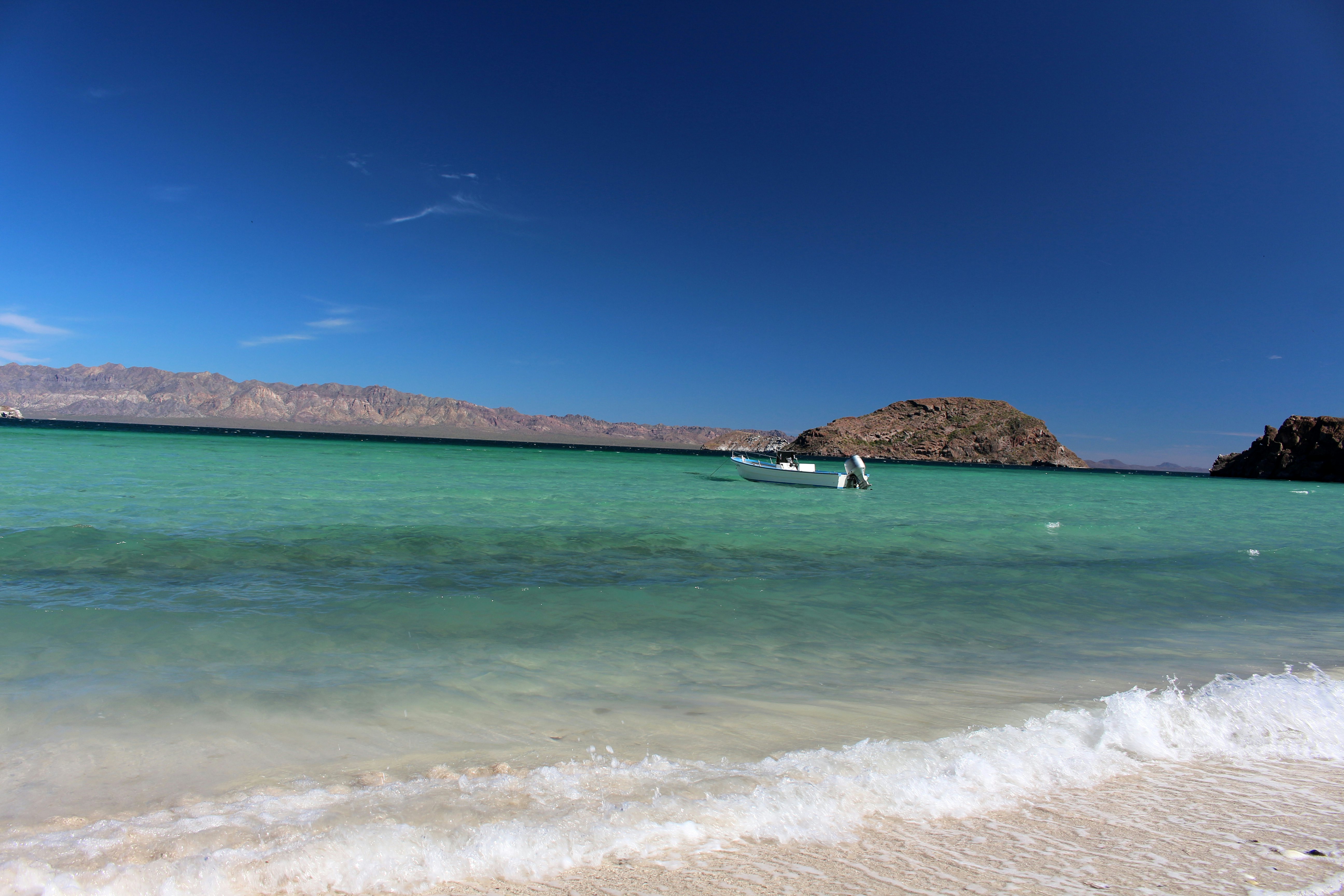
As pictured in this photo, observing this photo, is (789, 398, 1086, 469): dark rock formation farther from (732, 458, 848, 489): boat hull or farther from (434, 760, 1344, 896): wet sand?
(434, 760, 1344, 896): wet sand

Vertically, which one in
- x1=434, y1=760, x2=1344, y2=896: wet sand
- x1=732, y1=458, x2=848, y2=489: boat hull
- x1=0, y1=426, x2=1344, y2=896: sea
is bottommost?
x1=0, y1=426, x2=1344, y2=896: sea

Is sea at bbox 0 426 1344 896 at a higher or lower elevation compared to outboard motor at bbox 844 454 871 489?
lower

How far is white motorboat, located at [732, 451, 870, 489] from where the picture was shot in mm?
40375

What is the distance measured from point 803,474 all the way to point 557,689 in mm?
36873

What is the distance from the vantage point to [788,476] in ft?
140

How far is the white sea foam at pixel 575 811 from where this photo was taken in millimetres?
2801

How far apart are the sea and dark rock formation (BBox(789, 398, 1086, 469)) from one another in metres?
156

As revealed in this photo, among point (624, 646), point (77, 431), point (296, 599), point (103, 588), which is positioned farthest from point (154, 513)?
point (77, 431)

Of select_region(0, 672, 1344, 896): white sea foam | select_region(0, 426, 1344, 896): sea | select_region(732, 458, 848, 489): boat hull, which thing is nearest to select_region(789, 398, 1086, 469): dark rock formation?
select_region(732, 458, 848, 489): boat hull

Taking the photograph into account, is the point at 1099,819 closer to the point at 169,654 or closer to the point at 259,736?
the point at 259,736

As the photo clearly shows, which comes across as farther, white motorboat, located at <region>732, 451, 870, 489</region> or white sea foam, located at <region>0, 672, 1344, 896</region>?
white motorboat, located at <region>732, 451, 870, 489</region>

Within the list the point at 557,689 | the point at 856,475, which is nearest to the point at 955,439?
the point at 856,475

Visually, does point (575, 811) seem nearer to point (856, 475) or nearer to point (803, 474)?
point (803, 474)

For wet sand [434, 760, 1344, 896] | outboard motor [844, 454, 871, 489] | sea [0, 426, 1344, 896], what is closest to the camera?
wet sand [434, 760, 1344, 896]
